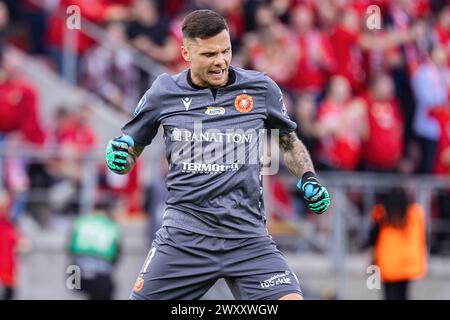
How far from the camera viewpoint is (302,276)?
617 inches

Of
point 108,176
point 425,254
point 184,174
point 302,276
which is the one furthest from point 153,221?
point 184,174

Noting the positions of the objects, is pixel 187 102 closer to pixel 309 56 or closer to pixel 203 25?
pixel 203 25

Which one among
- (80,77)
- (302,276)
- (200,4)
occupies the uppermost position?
(200,4)

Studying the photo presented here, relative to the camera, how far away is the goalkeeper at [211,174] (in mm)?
7734

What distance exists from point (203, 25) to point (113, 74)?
8933 mm

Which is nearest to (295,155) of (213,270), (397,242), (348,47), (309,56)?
(213,270)

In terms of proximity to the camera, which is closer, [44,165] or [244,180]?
[244,180]

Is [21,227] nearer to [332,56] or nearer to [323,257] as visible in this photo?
[323,257]

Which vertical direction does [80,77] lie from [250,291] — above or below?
above

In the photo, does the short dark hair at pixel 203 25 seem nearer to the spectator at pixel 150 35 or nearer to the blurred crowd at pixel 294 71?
the blurred crowd at pixel 294 71

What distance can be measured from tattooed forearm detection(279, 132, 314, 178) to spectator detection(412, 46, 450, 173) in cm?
945

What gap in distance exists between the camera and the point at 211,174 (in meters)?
7.83

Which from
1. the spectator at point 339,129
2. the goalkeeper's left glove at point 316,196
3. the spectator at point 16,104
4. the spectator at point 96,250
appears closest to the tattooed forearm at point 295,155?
the goalkeeper's left glove at point 316,196

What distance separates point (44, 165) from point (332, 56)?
498cm
